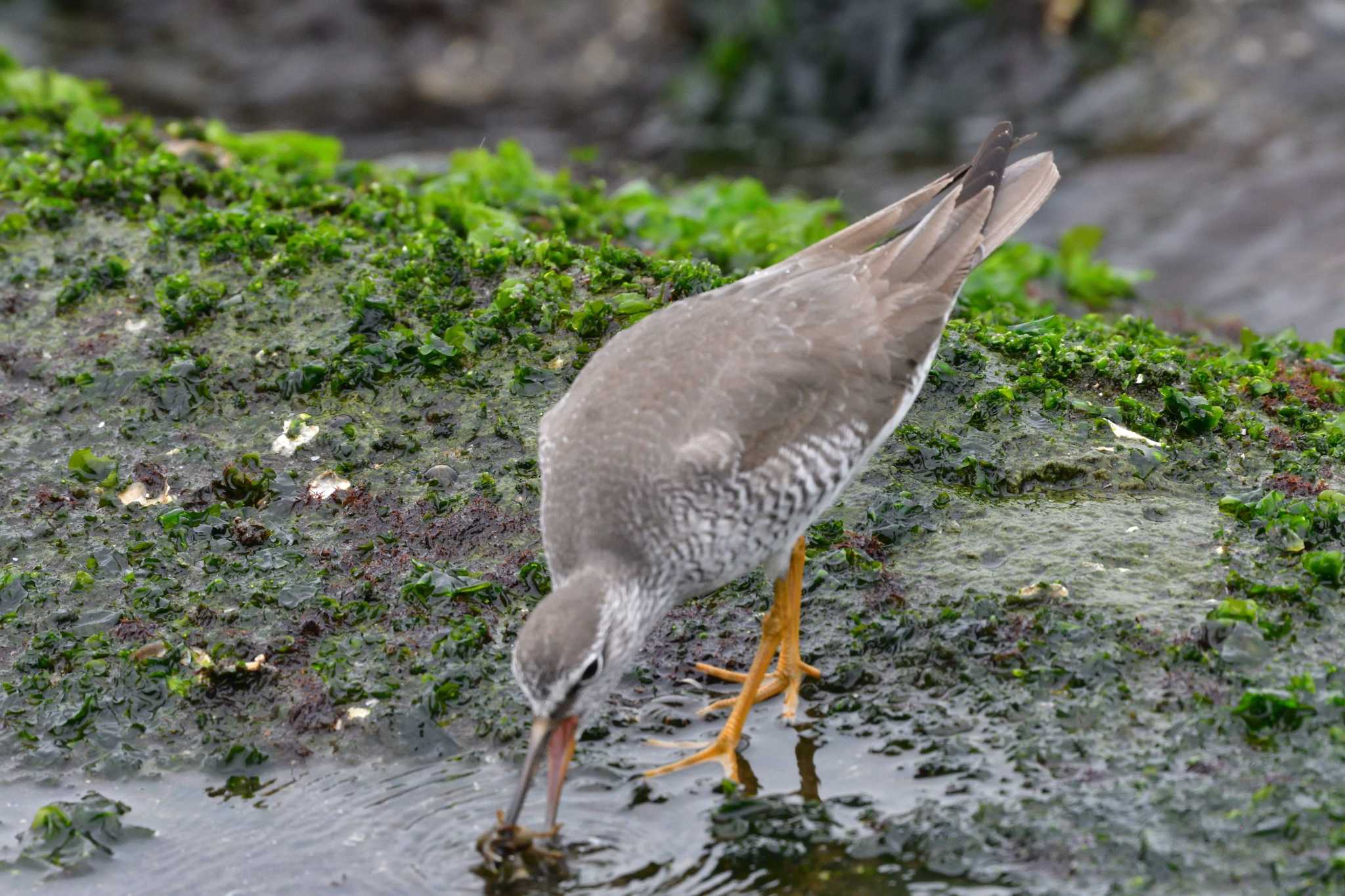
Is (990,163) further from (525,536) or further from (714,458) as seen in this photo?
(525,536)

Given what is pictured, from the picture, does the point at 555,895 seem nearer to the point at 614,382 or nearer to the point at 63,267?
the point at 614,382

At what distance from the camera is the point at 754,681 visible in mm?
5699

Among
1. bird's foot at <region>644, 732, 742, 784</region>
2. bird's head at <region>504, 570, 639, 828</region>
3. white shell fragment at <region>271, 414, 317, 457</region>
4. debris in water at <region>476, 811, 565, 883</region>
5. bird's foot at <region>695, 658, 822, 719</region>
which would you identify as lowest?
debris in water at <region>476, 811, 565, 883</region>

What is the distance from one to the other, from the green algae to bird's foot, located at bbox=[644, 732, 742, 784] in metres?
0.17

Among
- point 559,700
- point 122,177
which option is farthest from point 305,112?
point 559,700

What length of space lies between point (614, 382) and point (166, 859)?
98.5 inches

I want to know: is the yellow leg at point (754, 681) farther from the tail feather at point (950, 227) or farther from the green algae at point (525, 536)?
the tail feather at point (950, 227)

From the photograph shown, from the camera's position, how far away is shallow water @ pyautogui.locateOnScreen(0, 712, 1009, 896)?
4973 mm

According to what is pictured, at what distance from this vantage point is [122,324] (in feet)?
26.0

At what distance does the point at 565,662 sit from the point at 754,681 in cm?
112

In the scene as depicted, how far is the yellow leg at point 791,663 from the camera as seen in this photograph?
5887mm

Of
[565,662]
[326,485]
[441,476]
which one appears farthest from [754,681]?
[326,485]

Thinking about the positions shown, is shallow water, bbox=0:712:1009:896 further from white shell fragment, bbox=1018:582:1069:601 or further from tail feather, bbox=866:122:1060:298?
tail feather, bbox=866:122:1060:298

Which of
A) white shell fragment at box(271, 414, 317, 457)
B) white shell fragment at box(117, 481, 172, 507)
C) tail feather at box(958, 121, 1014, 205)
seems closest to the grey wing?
tail feather at box(958, 121, 1014, 205)
